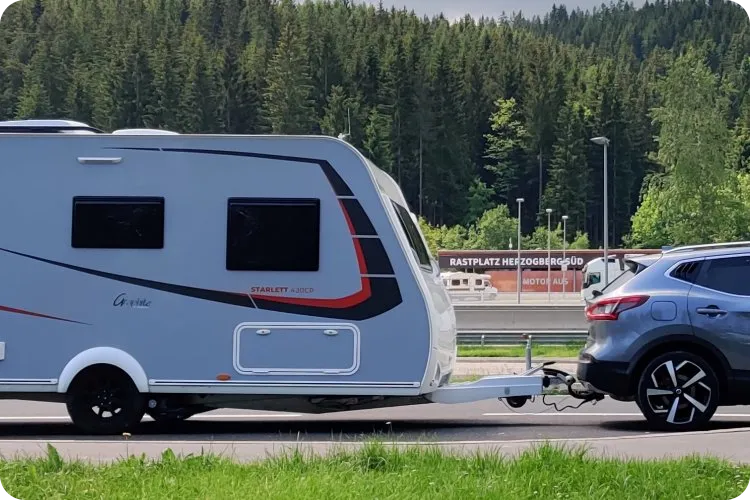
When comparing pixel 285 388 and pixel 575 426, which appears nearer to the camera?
pixel 285 388

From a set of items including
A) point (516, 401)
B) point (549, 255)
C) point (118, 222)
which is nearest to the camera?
point (118, 222)

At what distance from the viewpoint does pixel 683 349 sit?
9.38 m

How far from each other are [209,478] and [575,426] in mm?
5171

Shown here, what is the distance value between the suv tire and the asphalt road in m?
0.25

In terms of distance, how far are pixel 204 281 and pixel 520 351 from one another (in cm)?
1526

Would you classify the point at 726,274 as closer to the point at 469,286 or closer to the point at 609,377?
the point at 609,377

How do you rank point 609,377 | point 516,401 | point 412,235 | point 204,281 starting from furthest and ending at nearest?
point 516,401
point 412,235
point 204,281
point 609,377

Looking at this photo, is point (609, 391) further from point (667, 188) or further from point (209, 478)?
point (667, 188)

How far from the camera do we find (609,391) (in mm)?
9445

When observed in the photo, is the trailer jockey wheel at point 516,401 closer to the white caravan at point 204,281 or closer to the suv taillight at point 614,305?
the white caravan at point 204,281

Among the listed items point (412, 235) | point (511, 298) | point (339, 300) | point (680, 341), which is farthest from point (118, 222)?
point (511, 298)

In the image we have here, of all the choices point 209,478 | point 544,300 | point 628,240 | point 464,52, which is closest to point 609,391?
point 209,478

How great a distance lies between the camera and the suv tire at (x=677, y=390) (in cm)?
925

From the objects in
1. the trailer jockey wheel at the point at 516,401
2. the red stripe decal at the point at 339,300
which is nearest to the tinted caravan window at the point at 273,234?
the red stripe decal at the point at 339,300
